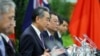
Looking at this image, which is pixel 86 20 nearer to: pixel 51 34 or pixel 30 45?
pixel 51 34

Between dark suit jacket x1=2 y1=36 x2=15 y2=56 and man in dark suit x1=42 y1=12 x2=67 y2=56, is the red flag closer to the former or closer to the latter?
man in dark suit x1=42 y1=12 x2=67 y2=56

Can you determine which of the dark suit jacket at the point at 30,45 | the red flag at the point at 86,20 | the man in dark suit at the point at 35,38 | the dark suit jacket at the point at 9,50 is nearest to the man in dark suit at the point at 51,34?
the man in dark suit at the point at 35,38

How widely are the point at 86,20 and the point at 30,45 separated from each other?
218 cm

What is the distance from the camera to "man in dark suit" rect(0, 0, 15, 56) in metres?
3.16

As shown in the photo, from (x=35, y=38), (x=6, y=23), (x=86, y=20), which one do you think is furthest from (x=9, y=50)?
(x=86, y=20)

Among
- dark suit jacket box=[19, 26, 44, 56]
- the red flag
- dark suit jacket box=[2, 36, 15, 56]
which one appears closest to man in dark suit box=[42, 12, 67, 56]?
dark suit jacket box=[19, 26, 44, 56]

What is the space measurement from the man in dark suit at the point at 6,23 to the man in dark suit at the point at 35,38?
0.34 m

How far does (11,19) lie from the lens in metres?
3.21

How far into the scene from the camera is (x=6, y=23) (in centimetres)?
317

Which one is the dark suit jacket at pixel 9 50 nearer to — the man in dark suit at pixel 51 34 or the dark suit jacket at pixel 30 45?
the dark suit jacket at pixel 30 45

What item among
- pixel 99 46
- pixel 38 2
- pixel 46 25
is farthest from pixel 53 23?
pixel 38 2

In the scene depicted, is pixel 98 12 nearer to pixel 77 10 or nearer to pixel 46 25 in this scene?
pixel 77 10

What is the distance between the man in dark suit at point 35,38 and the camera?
3.60 meters

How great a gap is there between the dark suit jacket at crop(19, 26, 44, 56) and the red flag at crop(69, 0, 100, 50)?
187 centimetres
